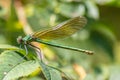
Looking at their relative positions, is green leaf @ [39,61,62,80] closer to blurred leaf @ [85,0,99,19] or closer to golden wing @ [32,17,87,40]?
golden wing @ [32,17,87,40]

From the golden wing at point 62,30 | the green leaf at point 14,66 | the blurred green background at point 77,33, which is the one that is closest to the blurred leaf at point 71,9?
the blurred green background at point 77,33

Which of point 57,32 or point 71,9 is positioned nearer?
point 57,32

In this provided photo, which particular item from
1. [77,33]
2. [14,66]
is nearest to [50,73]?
[14,66]

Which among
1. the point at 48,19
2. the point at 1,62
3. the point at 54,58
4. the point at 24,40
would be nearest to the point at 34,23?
the point at 48,19

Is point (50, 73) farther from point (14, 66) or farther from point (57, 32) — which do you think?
point (57, 32)

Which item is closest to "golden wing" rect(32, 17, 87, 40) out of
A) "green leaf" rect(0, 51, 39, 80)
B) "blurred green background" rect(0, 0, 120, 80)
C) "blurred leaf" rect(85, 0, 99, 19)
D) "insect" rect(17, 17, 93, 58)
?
"insect" rect(17, 17, 93, 58)

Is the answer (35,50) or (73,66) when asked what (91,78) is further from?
(73,66)
